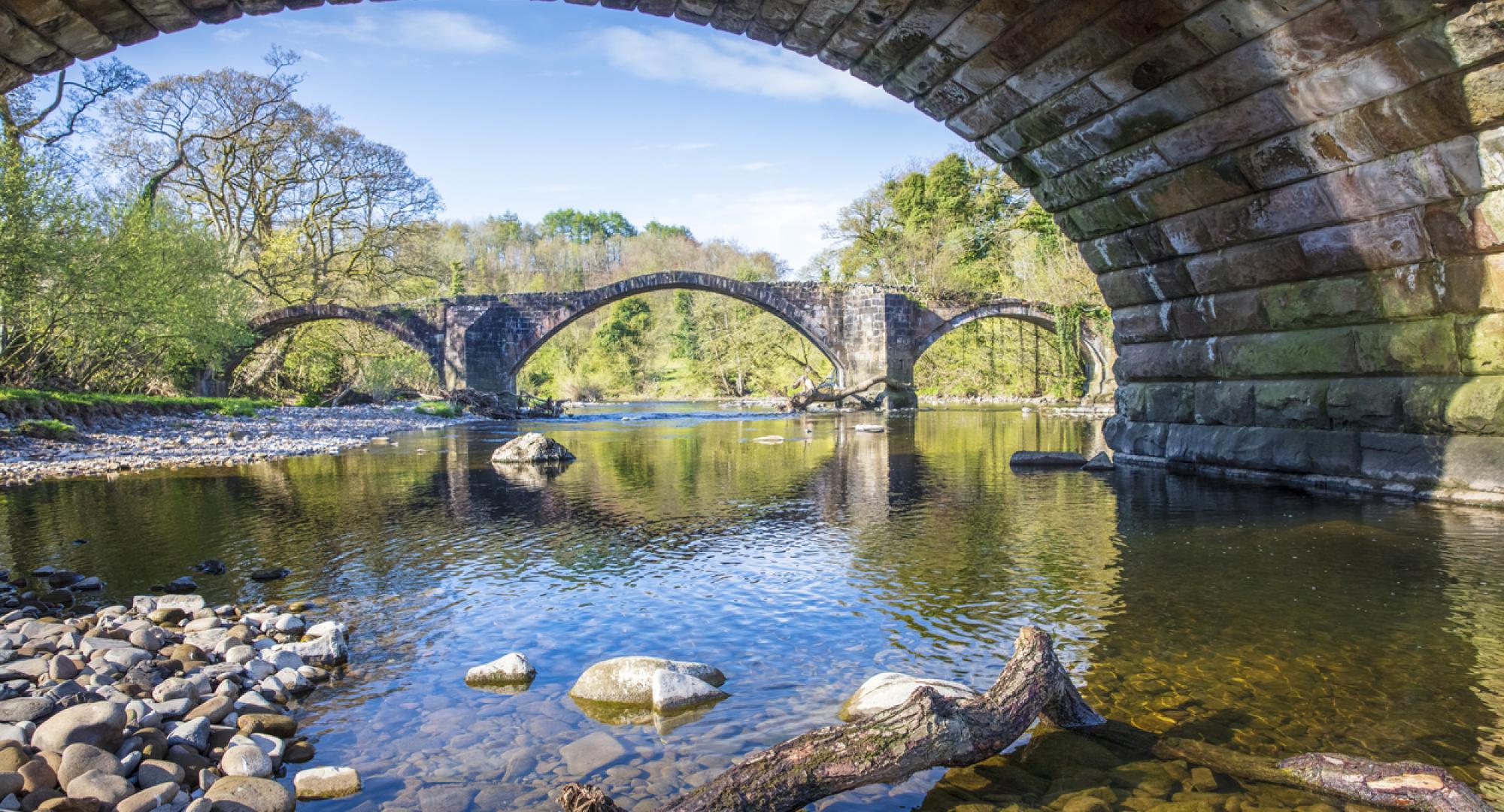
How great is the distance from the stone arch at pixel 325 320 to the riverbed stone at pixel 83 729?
26.8m

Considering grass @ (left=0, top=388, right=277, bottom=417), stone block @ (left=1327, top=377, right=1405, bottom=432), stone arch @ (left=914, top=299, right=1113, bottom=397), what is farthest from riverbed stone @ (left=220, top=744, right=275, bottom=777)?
stone arch @ (left=914, top=299, right=1113, bottom=397)

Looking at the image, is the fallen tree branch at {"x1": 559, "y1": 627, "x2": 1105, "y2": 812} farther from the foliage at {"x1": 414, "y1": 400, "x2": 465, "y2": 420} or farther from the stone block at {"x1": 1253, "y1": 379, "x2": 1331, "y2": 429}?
the foliage at {"x1": 414, "y1": 400, "x2": 465, "y2": 420}

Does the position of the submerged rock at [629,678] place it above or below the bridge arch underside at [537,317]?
below

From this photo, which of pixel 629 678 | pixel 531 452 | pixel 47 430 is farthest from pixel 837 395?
pixel 629 678

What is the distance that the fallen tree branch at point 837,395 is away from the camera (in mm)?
30156

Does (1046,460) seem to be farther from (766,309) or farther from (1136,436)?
(766,309)

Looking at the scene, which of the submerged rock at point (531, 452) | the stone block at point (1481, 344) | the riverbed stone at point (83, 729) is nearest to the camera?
the riverbed stone at point (83, 729)

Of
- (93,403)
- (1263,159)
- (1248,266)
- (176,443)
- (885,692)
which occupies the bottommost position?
(885,692)

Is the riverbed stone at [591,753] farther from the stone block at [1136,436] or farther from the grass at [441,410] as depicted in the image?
the grass at [441,410]

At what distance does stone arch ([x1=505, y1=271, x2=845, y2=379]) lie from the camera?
3075cm

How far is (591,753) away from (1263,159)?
22.6 feet

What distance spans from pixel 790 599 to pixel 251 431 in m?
16.2

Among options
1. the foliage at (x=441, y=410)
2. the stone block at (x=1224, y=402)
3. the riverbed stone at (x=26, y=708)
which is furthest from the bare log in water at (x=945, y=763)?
the foliage at (x=441, y=410)

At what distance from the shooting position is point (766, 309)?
32.5m
